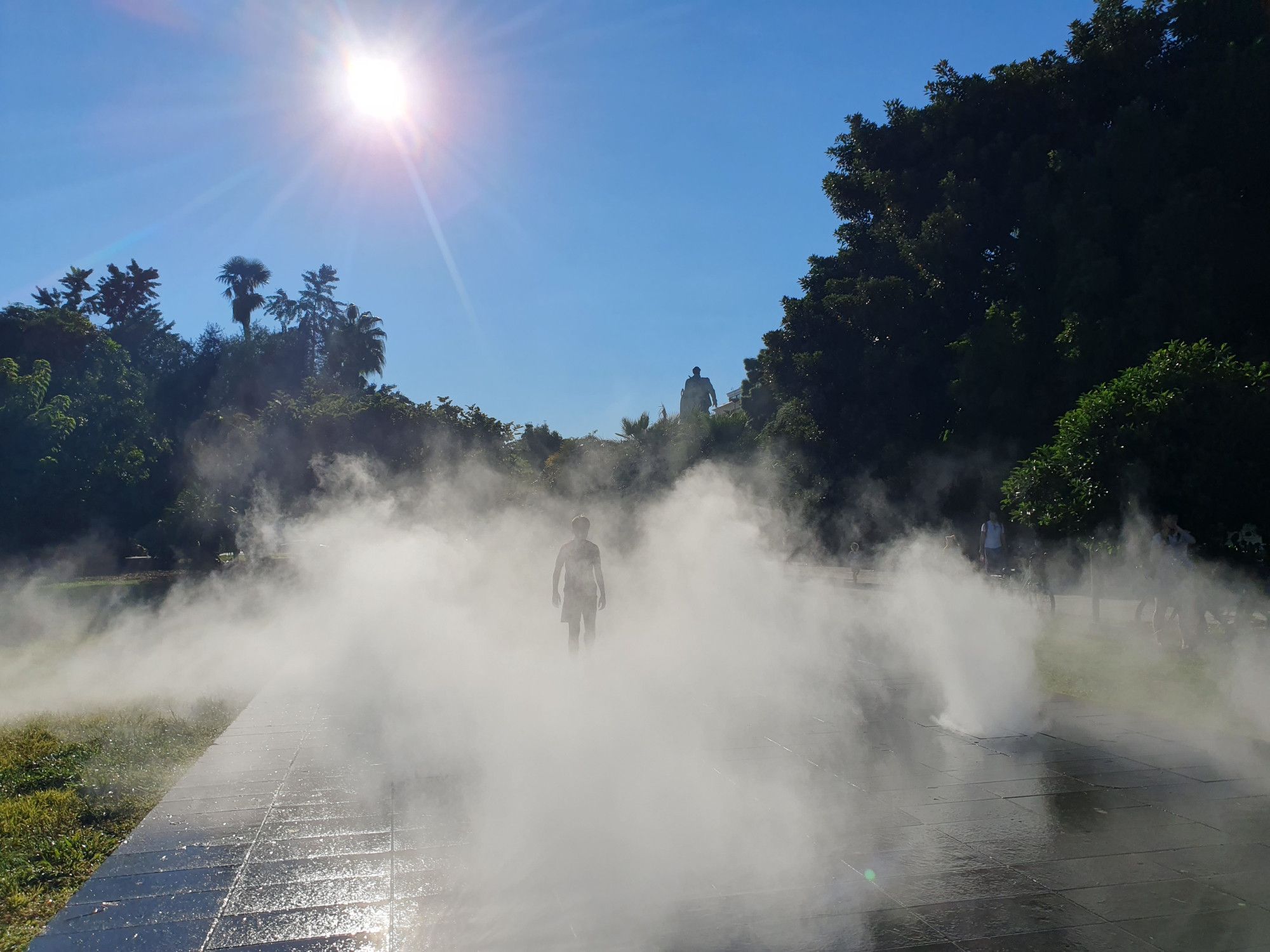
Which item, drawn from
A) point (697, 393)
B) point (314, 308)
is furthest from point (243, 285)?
point (697, 393)

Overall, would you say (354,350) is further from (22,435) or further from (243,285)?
(22,435)

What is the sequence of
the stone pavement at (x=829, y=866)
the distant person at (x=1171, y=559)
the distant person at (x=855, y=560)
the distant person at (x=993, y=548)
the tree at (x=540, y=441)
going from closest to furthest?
the stone pavement at (x=829, y=866)
the distant person at (x=1171, y=559)
the distant person at (x=993, y=548)
the distant person at (x=855, y=560)
the tree at (x=540, y=441)

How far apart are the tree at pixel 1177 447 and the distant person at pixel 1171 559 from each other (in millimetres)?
274

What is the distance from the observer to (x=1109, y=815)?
4801 millimetres

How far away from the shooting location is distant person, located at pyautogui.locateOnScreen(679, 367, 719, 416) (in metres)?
45.1

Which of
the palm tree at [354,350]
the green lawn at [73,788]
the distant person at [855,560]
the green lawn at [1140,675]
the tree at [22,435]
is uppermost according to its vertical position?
the palm tree at [354,350]

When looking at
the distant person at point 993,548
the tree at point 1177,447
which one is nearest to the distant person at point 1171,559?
the tree at point 1177,447

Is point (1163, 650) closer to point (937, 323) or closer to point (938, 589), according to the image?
point (938, 589)

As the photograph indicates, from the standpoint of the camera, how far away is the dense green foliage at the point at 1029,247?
15.0 metres

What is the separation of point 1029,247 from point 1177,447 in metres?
12.0

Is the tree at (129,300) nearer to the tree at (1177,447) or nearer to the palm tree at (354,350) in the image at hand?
the palm tree at (354,350)

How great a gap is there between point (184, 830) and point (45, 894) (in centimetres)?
76

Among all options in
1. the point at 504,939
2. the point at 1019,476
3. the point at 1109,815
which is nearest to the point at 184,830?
the point at 504,939

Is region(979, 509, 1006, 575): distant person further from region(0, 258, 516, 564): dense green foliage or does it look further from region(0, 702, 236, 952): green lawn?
region(0, 258, 516, 564): dense green foliage
